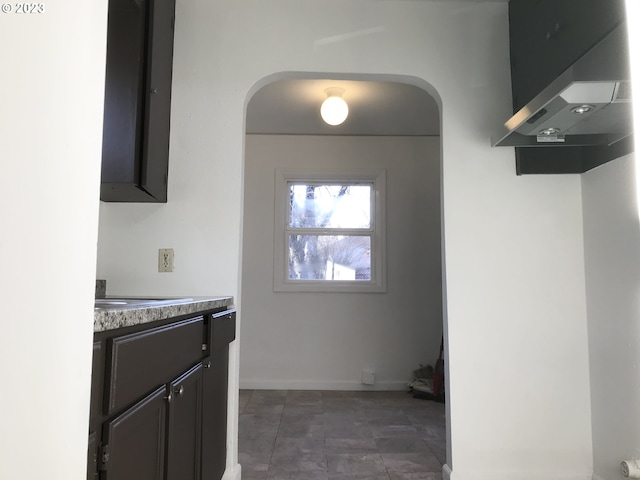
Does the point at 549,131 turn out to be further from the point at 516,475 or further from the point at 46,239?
the point at 46,239

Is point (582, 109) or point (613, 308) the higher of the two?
point (582, 109)

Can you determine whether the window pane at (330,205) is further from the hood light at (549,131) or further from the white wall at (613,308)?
the hood light at (549,131)

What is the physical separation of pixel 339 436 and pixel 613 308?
169 cm

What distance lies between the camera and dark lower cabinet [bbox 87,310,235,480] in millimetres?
815

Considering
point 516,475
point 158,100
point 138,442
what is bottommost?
Answer: point 516,475

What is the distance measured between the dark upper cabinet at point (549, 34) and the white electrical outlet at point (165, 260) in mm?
1688

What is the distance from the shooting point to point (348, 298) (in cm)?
404

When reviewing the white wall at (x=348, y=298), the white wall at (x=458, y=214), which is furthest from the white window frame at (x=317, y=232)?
the white wall at (x=458, y=214)

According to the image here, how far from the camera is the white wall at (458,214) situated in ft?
6.46

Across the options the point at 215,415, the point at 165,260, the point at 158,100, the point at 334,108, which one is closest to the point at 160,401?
the point at 215,415

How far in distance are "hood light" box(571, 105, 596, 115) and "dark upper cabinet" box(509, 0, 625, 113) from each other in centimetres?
17

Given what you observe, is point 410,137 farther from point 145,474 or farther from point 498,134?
point 145,474

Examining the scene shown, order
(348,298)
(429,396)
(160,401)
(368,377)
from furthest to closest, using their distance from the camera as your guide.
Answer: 1. (348,298)
2. (368,377)
3. (429,396)
4. (160,401)

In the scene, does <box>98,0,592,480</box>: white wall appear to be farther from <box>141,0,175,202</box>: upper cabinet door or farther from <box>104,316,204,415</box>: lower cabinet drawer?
<box>104,316,204,415</box>: lower cabinet drawer
